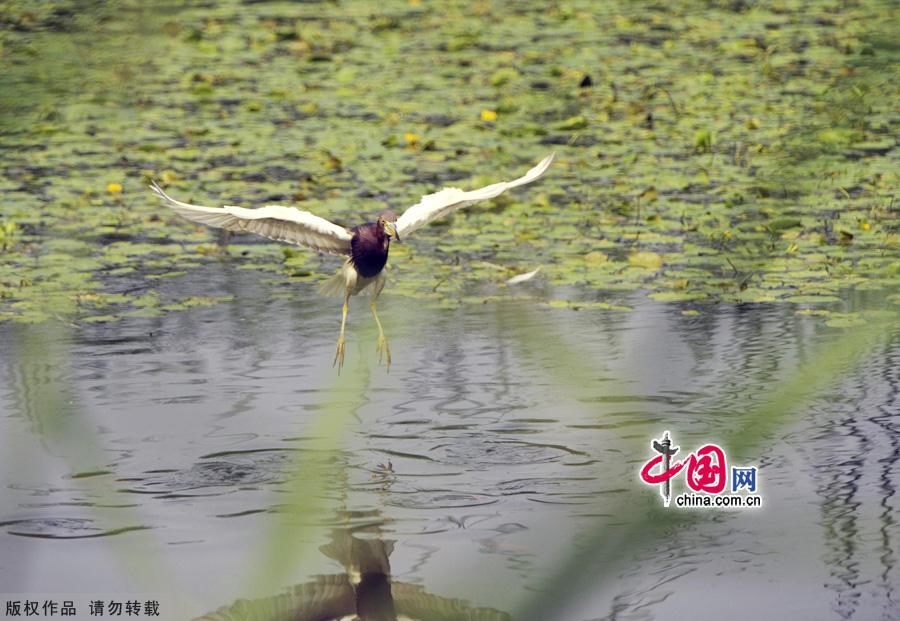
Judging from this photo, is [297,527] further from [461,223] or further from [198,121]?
[198,121]

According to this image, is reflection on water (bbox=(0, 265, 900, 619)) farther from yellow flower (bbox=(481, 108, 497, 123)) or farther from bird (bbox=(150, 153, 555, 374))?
yellow flower (bbox=(481, 108, 497, 123))

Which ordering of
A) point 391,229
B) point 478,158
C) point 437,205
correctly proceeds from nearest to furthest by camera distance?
point 437,205 < point 391,229 < point 478,158

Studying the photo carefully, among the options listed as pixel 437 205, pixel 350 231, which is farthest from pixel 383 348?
pixel 437 205

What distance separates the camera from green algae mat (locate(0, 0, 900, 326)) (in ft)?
21.0

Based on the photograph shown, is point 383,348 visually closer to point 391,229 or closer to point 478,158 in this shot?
point 391,229

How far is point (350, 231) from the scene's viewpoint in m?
4.83

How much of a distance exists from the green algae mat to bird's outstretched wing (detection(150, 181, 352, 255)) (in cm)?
64

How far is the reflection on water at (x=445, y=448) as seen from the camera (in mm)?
3369

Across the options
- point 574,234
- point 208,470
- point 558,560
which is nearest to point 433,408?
point 208,470

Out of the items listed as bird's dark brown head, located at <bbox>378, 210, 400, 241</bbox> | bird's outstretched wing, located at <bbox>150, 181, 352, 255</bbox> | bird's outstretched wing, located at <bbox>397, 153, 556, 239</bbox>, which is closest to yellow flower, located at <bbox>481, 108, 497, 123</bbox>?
bird's outstretched wing, located at <bbox>150, 181, 352, 255</bbox>

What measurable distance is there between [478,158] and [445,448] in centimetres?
441

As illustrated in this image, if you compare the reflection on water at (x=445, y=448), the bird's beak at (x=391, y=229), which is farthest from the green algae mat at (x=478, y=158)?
the bird's beak at (x=391, y=229)

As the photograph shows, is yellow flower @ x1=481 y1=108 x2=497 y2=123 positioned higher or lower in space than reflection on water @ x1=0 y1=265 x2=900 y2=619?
higher

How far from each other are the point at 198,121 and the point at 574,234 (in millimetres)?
3740
